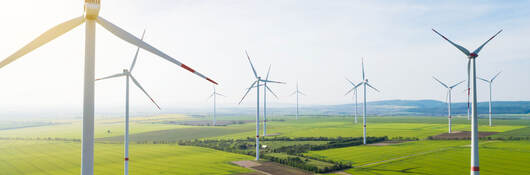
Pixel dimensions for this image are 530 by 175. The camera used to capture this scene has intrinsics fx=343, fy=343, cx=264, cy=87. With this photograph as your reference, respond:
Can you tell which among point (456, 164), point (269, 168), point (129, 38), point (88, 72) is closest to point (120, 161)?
point (269, 168)

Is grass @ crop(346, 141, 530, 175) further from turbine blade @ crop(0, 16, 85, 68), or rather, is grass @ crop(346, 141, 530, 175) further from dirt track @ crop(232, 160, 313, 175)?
turbine blade @ crop(0, 16, 85, 68)

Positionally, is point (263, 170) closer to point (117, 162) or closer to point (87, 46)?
point (117, 162)

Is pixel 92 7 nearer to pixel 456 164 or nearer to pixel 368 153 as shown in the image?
pixel 456 164

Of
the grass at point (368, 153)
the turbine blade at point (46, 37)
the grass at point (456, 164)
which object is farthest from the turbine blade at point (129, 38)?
the grass at point (368, 153)

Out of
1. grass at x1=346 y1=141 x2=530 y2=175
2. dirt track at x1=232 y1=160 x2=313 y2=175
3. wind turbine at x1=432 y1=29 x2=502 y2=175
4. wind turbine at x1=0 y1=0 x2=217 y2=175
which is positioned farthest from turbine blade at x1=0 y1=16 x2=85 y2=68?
grass at x1=346 y1=141 x2=530 y2=175

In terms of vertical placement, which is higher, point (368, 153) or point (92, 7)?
point (92, 7)

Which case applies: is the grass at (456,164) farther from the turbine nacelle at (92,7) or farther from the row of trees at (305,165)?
the turbine nacelle at (92,7)
